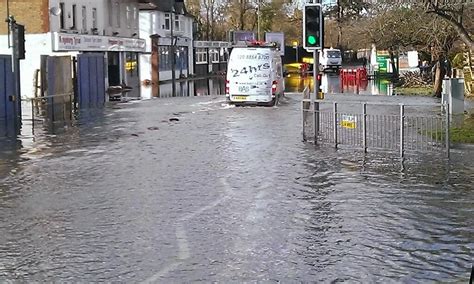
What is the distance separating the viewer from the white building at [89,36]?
4269 centimetres

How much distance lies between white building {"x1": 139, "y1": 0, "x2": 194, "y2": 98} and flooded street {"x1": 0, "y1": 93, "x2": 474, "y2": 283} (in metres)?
41.6

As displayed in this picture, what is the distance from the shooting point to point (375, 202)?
448 inches

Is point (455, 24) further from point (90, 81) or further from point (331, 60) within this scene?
point (331, 60)

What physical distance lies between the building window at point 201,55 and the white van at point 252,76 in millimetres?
50272

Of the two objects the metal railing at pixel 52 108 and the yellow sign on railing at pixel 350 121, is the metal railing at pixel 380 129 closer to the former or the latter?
the yellow sign on railing at pixel 350 121

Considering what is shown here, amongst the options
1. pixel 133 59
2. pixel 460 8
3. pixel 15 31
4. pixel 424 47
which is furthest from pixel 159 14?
pixel 460 8

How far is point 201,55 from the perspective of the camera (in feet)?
273

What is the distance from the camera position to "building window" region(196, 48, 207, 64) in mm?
81750

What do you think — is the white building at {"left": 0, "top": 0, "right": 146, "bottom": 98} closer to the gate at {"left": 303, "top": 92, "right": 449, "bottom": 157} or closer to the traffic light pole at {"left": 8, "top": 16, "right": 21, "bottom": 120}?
the traffic light pole at {"left": 8, "top": 16, "right": 21, "bottom": 120}

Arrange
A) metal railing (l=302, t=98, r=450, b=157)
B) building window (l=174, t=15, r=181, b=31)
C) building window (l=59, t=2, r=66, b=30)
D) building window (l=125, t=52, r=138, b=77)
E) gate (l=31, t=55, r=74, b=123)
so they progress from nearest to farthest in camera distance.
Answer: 1. metal railing (l=302, t=98, r=450, b=157)
2. gate (l=31, t=55, r=74, b=123)
3. building window (l=59, t=2, r=66, b=30)
4. building window (l=125, t=52, r=138, b=77)
5. building window (l=174, t=15, r=181, b=31)

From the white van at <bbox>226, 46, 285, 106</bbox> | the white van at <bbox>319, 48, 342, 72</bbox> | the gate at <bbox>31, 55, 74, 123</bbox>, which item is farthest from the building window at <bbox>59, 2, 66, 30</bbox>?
the white van at <bbox>319, 48, 342, 72</bbox>

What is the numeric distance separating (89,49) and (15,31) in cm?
2049

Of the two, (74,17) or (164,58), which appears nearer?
(74,17)

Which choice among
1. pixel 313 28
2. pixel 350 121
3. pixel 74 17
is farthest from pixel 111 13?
pixel 350 121
